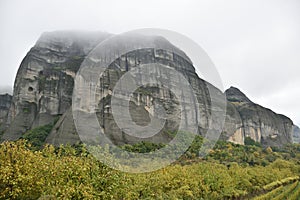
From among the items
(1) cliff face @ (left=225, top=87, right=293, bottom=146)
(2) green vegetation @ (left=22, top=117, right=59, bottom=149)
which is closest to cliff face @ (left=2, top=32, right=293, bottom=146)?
(1) cliff face @ (left=225, top=87, right=293, bottom=146)

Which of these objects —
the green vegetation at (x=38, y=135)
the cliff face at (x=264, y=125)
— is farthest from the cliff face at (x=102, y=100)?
the green vegetation at (x=38, y=135)

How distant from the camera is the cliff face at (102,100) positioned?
8881 cm

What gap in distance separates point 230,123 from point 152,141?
190 ft

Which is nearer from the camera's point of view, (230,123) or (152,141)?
(152,141)

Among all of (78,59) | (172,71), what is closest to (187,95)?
(172,71)

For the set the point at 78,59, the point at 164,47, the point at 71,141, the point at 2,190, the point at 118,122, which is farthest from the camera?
the point at 164,47

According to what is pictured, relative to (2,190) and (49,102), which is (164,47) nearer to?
(49,102)

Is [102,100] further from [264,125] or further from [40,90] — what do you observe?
[264,125]

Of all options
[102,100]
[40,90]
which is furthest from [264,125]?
[40,90]

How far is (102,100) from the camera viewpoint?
307 feet

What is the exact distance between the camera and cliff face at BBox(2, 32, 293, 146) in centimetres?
8881

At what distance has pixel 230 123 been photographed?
420ft

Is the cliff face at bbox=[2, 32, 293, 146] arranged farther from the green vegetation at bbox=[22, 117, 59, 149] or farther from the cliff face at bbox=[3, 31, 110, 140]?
the green vegetation at bbox=[22, 117, 59, 149]

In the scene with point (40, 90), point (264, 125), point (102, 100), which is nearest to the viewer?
point (102, 100)
